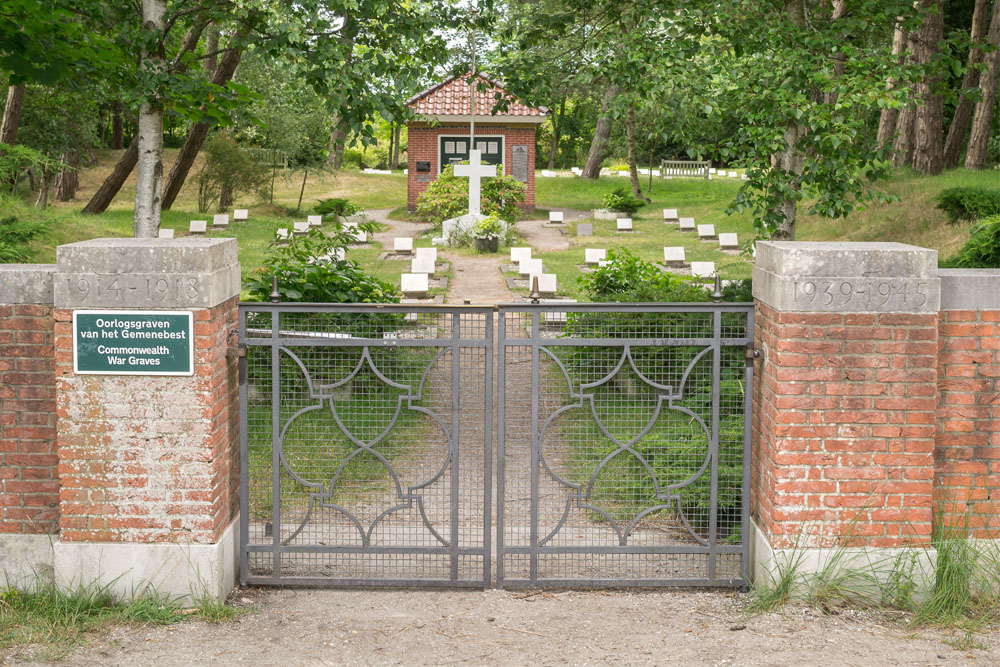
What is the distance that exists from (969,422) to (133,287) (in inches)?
179

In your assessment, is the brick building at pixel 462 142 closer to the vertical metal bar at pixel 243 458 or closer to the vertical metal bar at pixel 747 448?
the vertical metal bar at pixel 243 458

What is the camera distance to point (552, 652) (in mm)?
5133

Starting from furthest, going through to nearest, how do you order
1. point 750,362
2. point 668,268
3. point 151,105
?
point 668,268 → point 151,105 → point 750,362

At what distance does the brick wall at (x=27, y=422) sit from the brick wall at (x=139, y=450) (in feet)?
0.74

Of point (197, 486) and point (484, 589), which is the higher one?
point (197, 486)

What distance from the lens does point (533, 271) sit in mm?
18891

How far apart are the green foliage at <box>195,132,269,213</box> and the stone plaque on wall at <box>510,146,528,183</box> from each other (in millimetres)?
8209

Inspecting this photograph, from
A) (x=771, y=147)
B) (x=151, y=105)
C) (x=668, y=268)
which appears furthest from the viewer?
(x=668, y=268)

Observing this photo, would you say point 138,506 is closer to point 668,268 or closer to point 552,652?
point 552,652

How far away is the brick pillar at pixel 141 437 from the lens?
5.36 m

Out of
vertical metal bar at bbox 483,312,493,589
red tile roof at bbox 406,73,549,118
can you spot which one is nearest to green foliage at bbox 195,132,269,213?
red tile roof at bbox 406,73,549,118

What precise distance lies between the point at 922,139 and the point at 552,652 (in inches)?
894

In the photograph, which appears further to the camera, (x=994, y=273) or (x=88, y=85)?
(x=88, y=85)

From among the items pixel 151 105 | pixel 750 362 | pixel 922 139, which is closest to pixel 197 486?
pixel 750 362
